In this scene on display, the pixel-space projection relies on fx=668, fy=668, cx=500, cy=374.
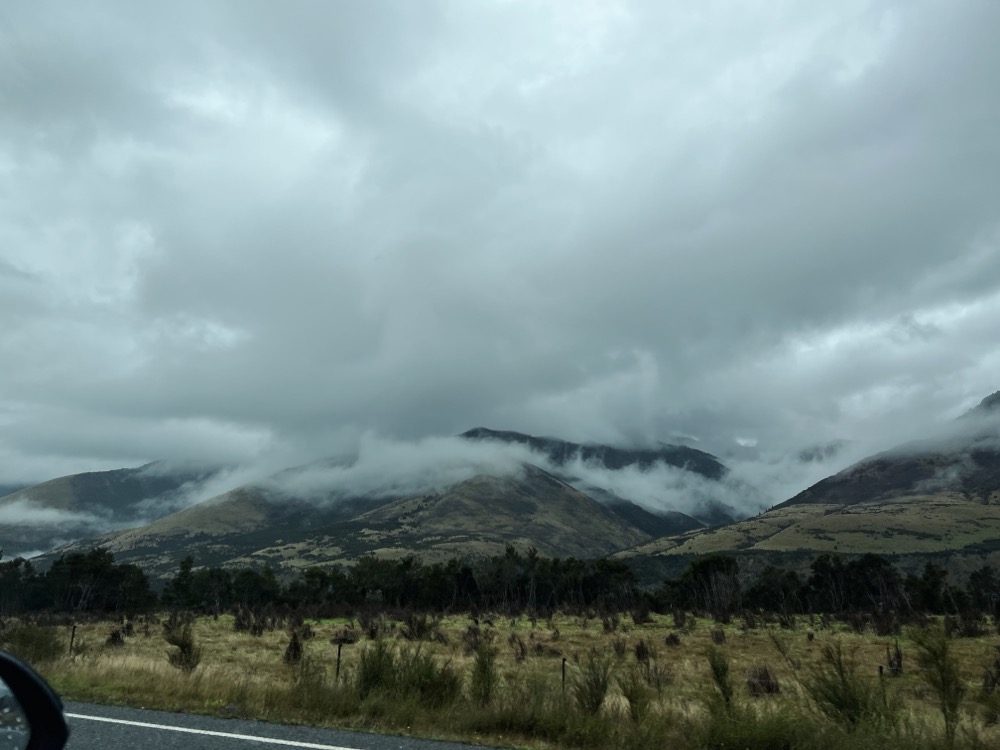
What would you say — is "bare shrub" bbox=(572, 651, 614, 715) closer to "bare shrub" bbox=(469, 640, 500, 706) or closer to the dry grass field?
the dry grass field

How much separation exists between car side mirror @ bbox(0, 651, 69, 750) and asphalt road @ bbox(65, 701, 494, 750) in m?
5.92

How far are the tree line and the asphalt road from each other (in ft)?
185

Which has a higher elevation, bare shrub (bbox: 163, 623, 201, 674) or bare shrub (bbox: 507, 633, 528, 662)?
bare shrub (bbox: 163, 623, 201, 674)

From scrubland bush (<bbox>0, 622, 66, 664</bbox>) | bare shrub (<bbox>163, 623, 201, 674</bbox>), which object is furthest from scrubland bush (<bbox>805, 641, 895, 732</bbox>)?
scrubland bush (<bbox>0, 622, 66, 664</bbox>)

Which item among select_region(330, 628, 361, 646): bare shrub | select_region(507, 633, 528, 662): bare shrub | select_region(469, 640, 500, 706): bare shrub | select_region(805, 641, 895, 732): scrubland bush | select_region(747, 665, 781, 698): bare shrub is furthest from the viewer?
select_region(330, 628, 361, 646): bare shrub

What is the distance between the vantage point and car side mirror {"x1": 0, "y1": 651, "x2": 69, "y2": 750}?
323cm

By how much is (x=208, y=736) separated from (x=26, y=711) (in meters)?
6.90

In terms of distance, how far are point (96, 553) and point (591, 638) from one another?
6761 cm

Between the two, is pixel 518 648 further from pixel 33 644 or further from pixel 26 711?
pixel 26 711

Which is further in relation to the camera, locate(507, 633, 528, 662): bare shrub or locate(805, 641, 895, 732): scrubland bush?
locate(507, 633, 528, 662): bare shrub

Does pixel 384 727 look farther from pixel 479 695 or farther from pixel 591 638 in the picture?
pixel 591 638

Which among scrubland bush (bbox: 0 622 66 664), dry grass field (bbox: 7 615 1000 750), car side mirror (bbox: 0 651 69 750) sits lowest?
dry grass field (bbox: 7 615 1000 750)

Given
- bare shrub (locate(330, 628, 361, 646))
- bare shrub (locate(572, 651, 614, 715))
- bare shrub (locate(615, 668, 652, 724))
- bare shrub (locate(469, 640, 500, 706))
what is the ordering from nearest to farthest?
bare shrub (locate(615, 668, 652, 724)) < bare shrub (locate(572, 651, 614, 715)) < bare shrub (locate(469, 640, 500, 706)) < bare shrub (locate(330, 628, 361, 646))

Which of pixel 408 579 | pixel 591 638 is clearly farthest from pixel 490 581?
pixel 591 638
